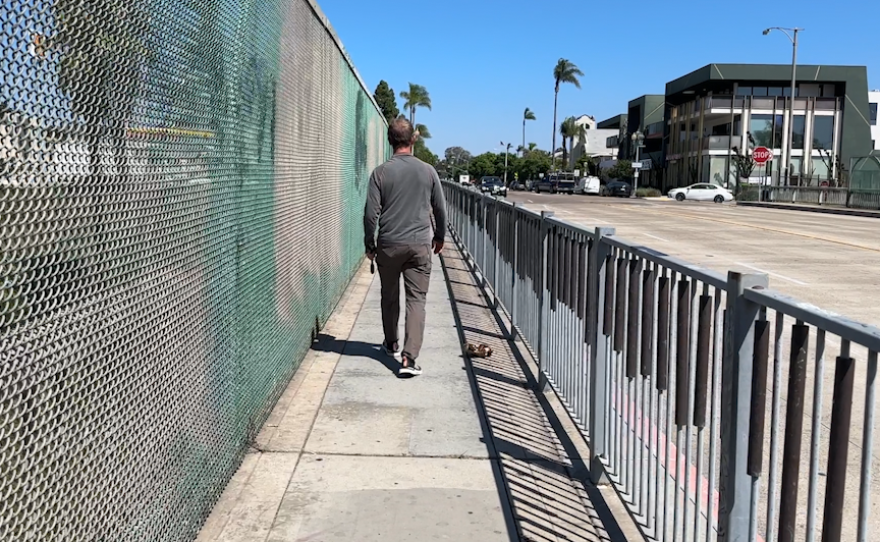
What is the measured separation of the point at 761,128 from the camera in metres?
64.4

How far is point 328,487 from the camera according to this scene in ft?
14.4

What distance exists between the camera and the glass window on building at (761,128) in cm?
6400

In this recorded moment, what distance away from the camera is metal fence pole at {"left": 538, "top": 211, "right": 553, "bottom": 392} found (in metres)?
6.19

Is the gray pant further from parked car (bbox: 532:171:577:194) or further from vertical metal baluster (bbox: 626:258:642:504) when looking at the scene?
parked car (bbox: 532:171:577:194)

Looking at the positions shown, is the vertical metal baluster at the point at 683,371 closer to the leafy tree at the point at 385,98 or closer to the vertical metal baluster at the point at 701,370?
the vertical metal baluster at the point at 701,370

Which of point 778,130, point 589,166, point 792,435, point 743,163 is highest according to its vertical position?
point 778,130

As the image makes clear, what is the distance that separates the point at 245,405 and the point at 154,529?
1540 mm

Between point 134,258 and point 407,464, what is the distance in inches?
90.4

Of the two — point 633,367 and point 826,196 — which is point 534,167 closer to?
point 826,196

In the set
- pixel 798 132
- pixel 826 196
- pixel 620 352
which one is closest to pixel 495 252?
pixel 620 352

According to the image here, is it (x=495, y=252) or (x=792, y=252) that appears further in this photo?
(x=792, y=252)

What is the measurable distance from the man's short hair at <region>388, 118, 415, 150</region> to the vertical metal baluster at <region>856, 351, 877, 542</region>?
4966 millimetres

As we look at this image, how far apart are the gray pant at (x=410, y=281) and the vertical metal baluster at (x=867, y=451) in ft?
15.0

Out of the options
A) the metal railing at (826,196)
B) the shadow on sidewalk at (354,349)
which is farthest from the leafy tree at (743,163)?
the shadow on sidewalk at (354,349)
